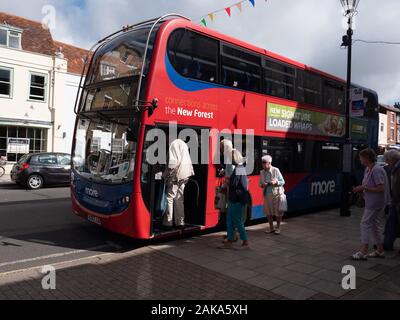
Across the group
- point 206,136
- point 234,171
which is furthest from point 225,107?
point 234,171

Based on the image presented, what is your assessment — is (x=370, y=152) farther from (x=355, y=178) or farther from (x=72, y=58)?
(x=72, y=58)

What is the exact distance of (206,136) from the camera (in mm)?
7301

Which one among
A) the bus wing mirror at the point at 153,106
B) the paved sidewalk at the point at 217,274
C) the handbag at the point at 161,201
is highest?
the bus wing mirror at the point at 153,106

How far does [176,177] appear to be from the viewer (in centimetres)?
668

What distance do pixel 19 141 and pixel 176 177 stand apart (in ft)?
61.9

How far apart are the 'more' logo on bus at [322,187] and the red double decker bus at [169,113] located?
1070 millimetres

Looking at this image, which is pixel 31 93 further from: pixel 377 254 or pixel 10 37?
pixel 377 254

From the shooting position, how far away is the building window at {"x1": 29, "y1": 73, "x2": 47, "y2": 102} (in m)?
23.0

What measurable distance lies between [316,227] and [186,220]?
3.45 m

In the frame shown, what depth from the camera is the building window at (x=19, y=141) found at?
2186cm
